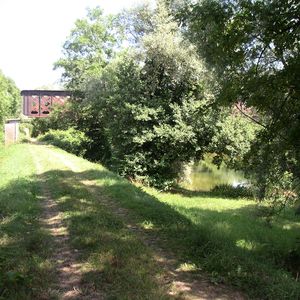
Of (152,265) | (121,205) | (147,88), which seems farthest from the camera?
(147,88)

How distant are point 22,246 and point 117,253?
1.64 m

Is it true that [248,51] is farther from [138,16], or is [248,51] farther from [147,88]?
[138,16]

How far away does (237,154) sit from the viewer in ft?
80.4

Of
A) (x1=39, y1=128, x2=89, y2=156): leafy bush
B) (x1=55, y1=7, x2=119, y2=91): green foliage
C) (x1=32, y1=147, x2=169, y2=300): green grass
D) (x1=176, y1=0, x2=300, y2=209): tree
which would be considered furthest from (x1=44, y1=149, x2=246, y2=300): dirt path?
(x1=55, y1=7, x2=119, y2=91): green foliage

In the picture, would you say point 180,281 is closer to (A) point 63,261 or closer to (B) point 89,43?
(A) point 63,261

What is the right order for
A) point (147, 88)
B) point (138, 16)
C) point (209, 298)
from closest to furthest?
point (209, 298) < point (147, 88) < point (138, 16)

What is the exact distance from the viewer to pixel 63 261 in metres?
6.53

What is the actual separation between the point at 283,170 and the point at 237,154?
13.2 m

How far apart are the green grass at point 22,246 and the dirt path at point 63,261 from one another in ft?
0.50

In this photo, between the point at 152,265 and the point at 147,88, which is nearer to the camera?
the point at 152,265

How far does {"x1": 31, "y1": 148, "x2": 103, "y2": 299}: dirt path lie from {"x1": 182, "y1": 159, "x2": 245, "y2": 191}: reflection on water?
67.9 ft

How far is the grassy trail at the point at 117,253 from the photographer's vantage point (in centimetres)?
558

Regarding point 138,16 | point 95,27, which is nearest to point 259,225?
point 138,16

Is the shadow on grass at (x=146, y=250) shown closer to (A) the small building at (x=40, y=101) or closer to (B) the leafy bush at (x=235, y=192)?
(B) the leafy bush at (x=235, y=192)
